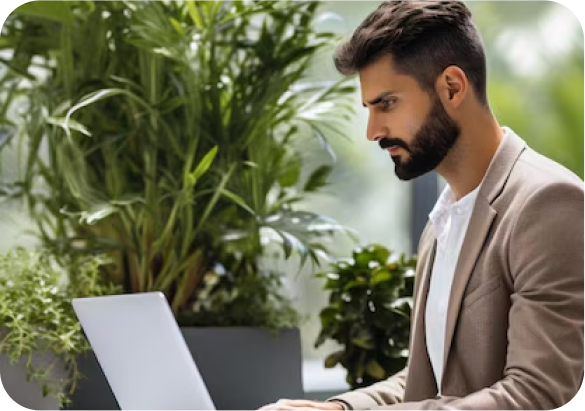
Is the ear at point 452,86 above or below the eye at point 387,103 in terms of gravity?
above

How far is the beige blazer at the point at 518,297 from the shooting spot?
1.31 m

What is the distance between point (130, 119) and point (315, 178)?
0.51m

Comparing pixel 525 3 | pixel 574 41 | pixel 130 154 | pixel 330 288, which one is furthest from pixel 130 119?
pixel 574 41

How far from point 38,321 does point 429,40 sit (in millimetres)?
993

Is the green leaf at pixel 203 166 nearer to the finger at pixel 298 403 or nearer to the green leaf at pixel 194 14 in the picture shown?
the green leaf at pixel 194 14

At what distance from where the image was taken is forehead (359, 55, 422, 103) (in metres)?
1.58

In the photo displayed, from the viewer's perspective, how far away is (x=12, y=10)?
6.52 feet

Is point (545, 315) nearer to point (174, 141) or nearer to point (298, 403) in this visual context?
point (298, 403)

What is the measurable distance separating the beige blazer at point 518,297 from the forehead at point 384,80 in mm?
205

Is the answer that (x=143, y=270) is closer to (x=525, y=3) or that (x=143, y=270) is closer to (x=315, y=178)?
(x=315, y=178)

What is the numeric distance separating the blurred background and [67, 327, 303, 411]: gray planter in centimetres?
20

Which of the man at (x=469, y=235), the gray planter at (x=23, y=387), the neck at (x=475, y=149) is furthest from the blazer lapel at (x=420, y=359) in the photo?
the gray planter at (x=23, y=387)

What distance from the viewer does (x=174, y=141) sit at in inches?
82.0

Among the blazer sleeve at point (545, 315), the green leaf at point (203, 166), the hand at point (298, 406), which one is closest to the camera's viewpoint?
the blazer sleeve at point (545, 315)
